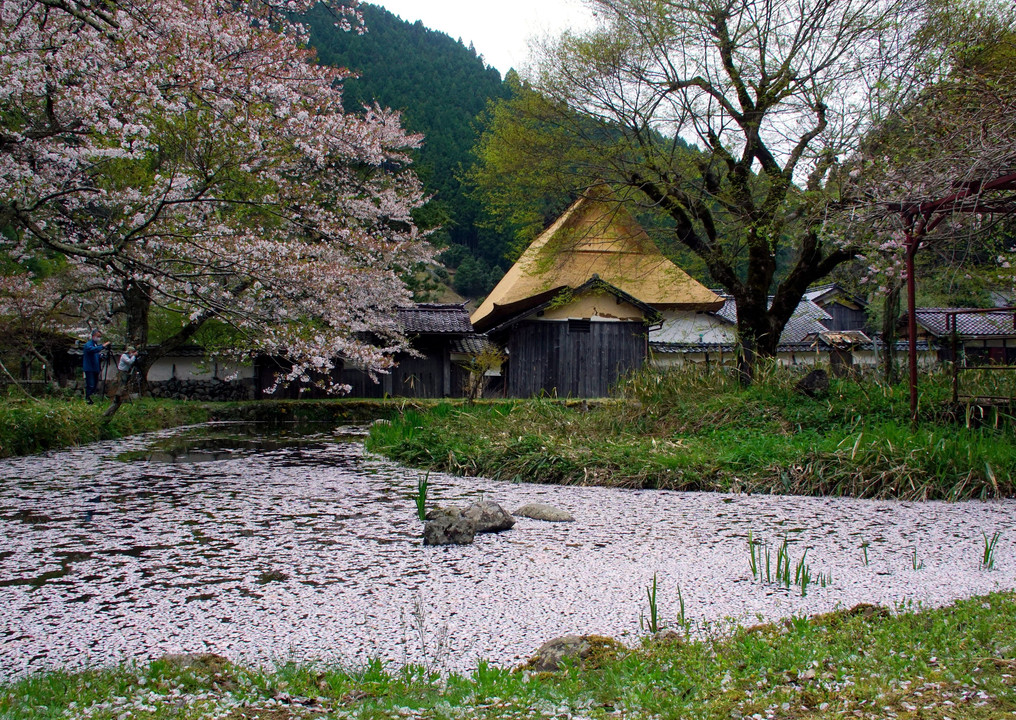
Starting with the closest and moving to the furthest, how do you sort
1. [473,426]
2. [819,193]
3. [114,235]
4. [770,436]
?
[114,235] → [770,436] → [819,193] → [473,426]

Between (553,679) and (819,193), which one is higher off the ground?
(819,193)

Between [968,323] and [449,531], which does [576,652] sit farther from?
[968,323]

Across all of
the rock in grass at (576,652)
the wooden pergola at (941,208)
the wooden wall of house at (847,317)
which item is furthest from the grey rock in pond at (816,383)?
the wooden wall of house at (847,317)

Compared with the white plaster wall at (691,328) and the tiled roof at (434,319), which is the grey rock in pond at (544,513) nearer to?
the tiled roof at (434,319)

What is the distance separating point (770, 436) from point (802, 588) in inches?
137

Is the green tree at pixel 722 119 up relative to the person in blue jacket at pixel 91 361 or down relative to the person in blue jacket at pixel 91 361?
up

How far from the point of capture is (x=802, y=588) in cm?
270

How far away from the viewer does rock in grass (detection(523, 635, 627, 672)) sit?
2020mm

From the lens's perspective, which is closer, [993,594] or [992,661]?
[992,661]

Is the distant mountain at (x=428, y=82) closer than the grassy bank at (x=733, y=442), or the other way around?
the grassy bank at (x=733, y=442)

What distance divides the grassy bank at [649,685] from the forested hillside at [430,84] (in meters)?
21.5

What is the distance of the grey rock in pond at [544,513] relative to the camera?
4195 millimetres

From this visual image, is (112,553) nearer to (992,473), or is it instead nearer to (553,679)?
(553,679)

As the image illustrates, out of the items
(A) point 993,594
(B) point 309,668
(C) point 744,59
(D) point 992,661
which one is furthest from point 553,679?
(C) point 744,59
